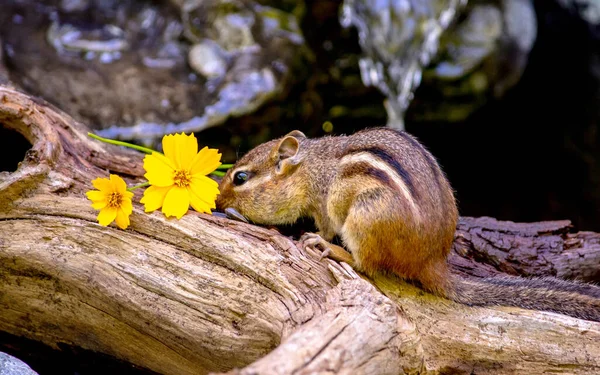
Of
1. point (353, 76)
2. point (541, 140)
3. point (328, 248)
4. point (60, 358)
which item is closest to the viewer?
point (328, 248)

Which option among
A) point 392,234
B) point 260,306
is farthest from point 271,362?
point 392,234

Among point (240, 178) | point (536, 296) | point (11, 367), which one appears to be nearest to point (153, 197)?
point (240, 178)

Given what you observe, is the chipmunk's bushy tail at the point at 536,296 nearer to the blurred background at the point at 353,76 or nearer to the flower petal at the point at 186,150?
the flower petal at the point at 186,150

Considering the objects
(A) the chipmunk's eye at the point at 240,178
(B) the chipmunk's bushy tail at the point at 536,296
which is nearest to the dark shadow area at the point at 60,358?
(A) the chipmunk's eye at the point at 240,178

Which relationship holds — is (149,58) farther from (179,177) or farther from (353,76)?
(179,177)

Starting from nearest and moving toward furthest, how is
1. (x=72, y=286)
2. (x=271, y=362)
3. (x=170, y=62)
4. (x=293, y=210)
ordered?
(x=271, y=362) < (x=72, y=286) < (x=293, y=210) < (x=170, y=62)

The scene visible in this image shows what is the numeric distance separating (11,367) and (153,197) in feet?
3.50

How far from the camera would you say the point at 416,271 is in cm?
346

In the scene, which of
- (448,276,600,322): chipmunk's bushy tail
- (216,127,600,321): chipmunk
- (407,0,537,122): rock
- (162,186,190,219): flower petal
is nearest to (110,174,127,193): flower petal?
(162,186,190,219): flower petal

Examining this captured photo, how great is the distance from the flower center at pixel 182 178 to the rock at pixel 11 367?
1.17 metres

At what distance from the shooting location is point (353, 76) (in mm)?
7355

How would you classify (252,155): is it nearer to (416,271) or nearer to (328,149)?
(328,149)

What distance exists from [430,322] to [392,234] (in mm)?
467

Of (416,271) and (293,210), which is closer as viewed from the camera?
(416,271)
